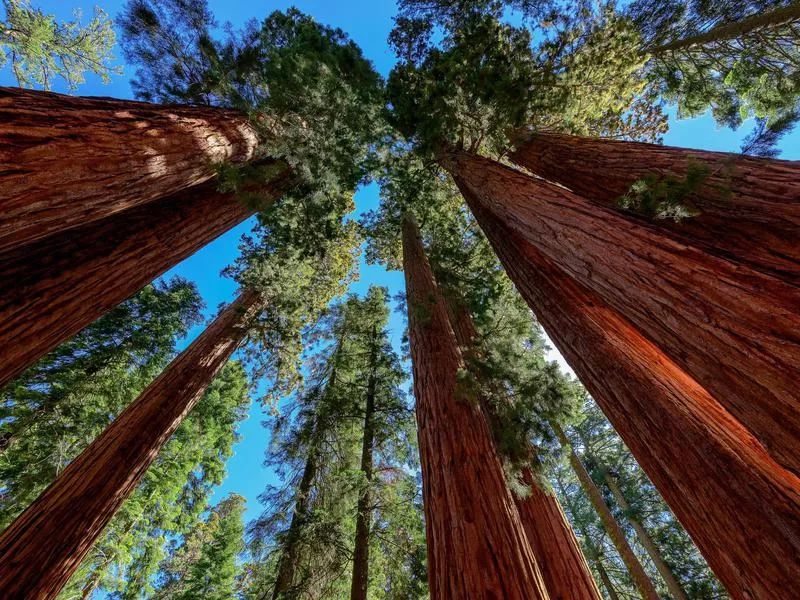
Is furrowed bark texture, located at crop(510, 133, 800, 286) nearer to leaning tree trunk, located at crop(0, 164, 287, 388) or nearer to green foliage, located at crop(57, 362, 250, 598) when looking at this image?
leaning tree trunk, located at crop(0, 164, 287, 388)

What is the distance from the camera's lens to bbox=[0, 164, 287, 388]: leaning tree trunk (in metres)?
2.46

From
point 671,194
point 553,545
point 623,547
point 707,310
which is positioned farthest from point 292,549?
point 671,194

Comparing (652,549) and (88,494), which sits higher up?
(652,549)

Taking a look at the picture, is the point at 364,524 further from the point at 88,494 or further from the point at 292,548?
the point at 88,494

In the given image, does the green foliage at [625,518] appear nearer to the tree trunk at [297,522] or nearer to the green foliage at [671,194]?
the tree trunk at [297,522]

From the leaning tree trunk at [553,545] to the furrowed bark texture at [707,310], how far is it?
6.22ft

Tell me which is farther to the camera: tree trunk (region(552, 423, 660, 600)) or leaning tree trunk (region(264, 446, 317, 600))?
tree trunk (region(552, 423, 660, 600))

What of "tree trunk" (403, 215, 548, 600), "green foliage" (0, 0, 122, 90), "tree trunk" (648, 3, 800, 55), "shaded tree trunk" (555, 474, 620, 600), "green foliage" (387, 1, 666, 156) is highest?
"green foliage" (0, 0, 122, 90)

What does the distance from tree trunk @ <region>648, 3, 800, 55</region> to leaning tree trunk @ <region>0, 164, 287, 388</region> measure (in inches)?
336

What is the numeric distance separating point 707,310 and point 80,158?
354 centimetres

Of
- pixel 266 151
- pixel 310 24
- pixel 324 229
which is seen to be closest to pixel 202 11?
pixel 266 151

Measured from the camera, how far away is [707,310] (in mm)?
1612

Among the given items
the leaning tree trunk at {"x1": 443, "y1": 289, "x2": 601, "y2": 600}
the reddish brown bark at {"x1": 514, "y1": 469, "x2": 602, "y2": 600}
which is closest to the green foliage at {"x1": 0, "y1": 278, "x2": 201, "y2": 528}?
the leaning tree trunk at {"x1": 443, "y1": 289, "x2": 601, "y2": 600}

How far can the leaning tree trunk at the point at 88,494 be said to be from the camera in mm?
3033
